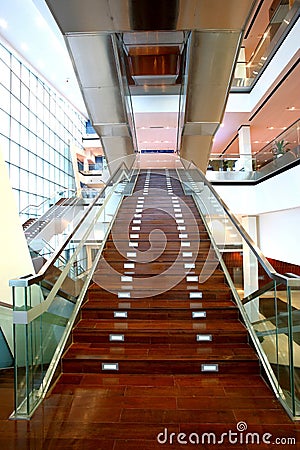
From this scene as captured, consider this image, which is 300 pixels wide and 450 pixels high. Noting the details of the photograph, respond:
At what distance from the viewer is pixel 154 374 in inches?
147

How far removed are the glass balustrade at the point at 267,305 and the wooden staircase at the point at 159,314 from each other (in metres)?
0.17

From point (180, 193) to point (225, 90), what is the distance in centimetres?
306

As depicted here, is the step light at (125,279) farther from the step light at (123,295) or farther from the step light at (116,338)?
the step light at (116,338)

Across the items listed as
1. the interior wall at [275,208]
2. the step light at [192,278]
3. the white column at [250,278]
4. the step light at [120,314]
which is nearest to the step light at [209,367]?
the white column at [250,278]

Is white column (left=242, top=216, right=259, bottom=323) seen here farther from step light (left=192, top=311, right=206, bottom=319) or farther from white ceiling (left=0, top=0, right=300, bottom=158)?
white ceiling (left=0, top=0, right=300, bottom=158)

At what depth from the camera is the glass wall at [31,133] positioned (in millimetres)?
13703

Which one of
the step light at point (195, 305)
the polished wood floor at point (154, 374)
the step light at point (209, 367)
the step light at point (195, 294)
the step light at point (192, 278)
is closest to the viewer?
the polished wood floor at point (154, 374)

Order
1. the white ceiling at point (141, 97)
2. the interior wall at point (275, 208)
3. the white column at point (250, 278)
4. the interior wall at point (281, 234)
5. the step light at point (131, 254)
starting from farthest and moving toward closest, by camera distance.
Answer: the white ceiling at point (141, 97) < the interior wall at point (281, 234) < the interior wall at point (275, 208) < the step light at point (131, 254) < the white column at point (250, 278)

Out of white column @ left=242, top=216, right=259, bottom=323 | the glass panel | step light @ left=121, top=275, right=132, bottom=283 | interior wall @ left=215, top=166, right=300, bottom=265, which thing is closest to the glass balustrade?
white column @ left=242, top=216, right=259, bottom=323

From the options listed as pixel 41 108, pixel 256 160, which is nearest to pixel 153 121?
pixel 256 160

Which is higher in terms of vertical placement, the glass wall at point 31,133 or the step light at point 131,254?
the glass wall at point 31,133

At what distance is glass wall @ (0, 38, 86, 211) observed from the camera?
13.7 m

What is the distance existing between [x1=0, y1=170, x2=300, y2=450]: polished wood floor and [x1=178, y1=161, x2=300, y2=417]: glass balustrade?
131 mm

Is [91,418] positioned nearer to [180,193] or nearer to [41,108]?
[180,193]
